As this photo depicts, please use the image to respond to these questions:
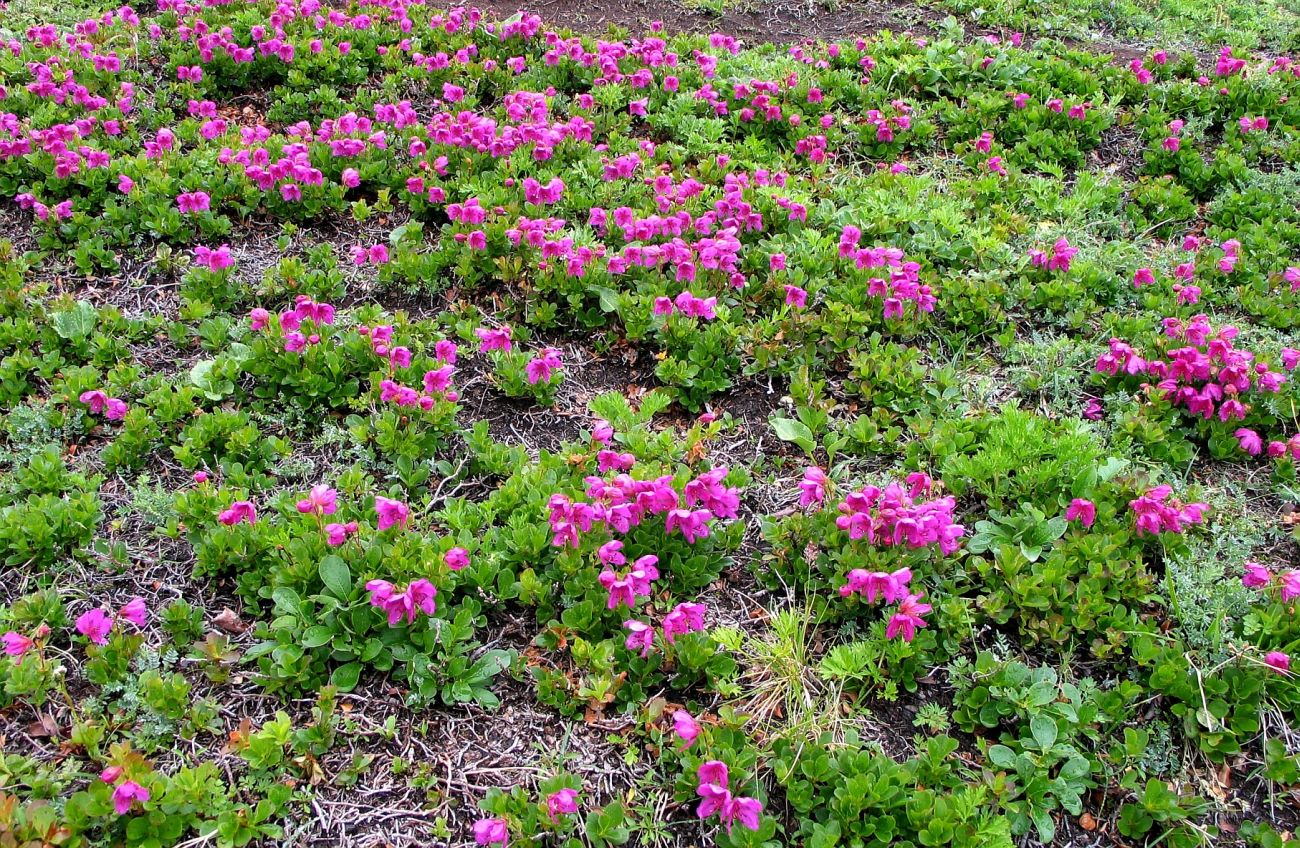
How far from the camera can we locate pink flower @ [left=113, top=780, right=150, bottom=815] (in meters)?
2.46

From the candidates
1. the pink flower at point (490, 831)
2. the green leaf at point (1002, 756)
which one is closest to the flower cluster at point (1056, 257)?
the green leaf at point (1002, 756)

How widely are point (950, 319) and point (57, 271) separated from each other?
4868 millimetres

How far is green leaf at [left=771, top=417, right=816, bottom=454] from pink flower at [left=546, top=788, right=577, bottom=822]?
193 centimetres

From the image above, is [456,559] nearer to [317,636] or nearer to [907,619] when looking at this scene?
[317,636]

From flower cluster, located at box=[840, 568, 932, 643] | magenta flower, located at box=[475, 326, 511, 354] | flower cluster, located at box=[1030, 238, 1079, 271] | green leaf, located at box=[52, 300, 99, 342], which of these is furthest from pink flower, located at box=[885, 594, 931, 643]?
green leaf, located at box=[52, 300, 99, 342]

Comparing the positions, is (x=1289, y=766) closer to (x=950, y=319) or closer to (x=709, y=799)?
(x=709, y=799)

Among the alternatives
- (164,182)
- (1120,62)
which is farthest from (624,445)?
(1120,62)

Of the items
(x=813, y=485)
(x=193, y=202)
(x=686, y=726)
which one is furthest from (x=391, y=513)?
(x=193, y=202)

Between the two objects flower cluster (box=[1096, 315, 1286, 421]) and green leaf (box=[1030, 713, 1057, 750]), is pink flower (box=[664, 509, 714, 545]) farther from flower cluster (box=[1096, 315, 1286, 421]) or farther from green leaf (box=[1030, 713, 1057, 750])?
flower cluster (box=[1096, 315, 1286, 421])

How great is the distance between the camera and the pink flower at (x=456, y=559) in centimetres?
313

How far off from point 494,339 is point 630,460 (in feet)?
3.87

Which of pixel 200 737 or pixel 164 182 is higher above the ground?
pixel 164 182

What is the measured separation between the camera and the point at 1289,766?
280 centimetres

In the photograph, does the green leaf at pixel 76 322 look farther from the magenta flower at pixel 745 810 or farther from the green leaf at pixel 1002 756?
the green leaf at pixel 1002 756
